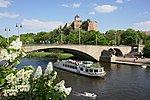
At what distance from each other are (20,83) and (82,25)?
514 feet

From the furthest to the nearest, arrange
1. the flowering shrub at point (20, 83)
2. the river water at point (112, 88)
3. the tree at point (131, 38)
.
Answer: the tree at point (131, 38) → the river water at point (112, 88) → the flowering shrub at point (20, 83)

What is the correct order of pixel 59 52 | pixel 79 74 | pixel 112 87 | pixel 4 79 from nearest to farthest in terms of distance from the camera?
pixel 4 79
pixel 112 87
pixel 79 74
pixel 59 52

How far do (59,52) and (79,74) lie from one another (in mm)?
53753

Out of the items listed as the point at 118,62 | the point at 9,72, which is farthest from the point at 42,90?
the point at 118,62

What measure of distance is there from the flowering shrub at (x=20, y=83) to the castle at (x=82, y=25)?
483ft

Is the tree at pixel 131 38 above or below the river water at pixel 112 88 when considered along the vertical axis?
above

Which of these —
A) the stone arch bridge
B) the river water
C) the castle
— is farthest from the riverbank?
the castle

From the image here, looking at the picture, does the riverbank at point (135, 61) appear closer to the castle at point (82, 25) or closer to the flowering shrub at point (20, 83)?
the flowering shrub at point (20, 83)

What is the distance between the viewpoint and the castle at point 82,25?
512ft

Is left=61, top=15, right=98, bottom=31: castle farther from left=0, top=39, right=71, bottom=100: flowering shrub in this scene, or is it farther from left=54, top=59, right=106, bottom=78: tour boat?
Answer: left=0, top=39, right=71, bottom=100: flowering shrub

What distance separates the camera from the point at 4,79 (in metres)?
6.90

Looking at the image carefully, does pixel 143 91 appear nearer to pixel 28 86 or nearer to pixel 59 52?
pixel 28 86

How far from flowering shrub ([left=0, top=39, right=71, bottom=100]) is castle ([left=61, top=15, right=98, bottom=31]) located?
483ft

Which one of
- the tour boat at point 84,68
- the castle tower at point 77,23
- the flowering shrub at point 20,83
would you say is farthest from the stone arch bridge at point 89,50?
the castle tower at point 77,23
